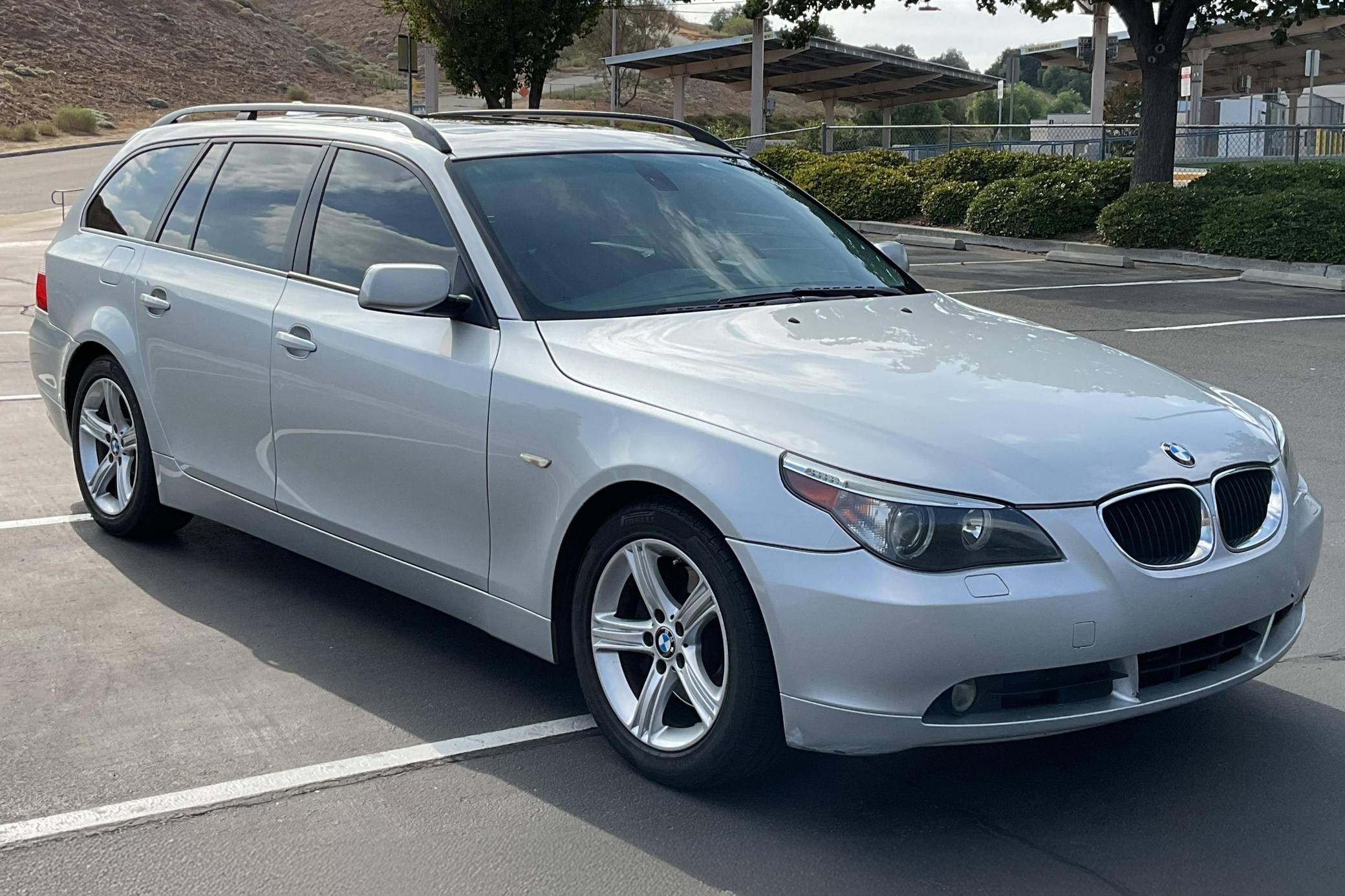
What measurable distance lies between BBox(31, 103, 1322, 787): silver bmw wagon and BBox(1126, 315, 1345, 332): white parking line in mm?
8126

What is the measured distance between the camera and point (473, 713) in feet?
14.8

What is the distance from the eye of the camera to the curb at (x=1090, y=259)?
1952 cm

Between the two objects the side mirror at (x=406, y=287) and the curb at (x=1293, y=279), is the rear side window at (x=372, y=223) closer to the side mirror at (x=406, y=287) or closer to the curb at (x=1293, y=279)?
the side mirror at (x=406, y=287)

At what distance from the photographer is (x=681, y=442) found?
3.75m

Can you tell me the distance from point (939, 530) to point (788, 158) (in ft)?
→ 86.9

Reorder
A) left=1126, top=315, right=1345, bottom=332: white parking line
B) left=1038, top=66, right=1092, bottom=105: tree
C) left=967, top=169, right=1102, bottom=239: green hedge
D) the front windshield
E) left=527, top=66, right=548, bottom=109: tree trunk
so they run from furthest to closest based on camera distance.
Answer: left=1038, top=66, right=1092, bottom=105: tree < left=527, top=66, right=548, bottom=109: tree trunk < left=967, top=169, right=1102, bottom=239: green hedge < left=1126, top=315, right=1345, bottom=332: white parking line < the front windshield

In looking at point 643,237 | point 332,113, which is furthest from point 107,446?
point 643,237

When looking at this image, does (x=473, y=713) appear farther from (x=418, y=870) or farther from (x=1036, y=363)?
(x=1036, y=363)

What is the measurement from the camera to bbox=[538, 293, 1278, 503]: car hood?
3549mm

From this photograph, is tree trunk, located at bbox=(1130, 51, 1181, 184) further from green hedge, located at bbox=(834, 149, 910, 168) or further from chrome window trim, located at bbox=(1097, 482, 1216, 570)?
chrome window trim, located at bbox=(1097, 482, 1216, 570)

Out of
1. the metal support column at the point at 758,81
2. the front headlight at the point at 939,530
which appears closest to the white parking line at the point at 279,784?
the front headlight at the point at 939,530

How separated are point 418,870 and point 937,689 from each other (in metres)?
1.29

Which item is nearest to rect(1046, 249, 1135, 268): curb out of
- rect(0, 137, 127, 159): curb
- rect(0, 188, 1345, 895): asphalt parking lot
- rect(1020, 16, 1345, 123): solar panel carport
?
rect(1020, 16, 1345, 123): solar panel carport

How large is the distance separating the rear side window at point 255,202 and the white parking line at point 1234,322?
30.2 ft
